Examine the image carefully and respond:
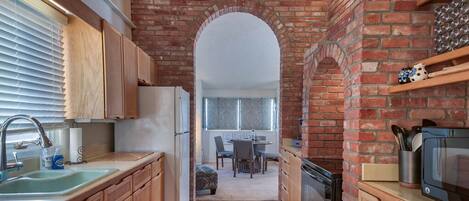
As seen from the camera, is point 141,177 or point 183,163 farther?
point 183,163

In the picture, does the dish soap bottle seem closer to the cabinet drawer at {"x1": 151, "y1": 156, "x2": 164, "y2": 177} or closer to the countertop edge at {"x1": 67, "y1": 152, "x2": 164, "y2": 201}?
the countertop edge at {"x1": 67, "y1": 152, "x2": 164, "y2": 201}

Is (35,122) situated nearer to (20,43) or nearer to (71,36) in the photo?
(20,43)

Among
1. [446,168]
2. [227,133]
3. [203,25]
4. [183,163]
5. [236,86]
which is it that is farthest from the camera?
[227,133]

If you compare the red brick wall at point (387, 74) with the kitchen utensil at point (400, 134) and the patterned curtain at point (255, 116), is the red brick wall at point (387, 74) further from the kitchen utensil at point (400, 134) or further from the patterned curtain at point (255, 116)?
the patterned curtain at point (255, 116)

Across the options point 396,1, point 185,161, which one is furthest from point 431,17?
point 185,161

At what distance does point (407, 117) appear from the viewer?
182 centimetres

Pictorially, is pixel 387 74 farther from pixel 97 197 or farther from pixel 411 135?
pixel 97 197

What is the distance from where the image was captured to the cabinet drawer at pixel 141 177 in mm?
2438

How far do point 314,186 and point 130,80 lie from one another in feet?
6.57

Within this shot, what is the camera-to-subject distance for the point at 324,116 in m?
2.97

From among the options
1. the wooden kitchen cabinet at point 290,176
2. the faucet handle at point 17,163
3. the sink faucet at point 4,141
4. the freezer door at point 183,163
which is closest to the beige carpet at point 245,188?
the wooden kitchen cabinet at point 290,176

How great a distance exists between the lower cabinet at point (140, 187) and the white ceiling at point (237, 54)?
273cm

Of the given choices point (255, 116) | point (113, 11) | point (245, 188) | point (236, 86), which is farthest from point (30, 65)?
point (255, 116)

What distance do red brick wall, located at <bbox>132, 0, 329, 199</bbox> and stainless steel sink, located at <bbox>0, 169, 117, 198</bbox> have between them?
1967 millimetres
